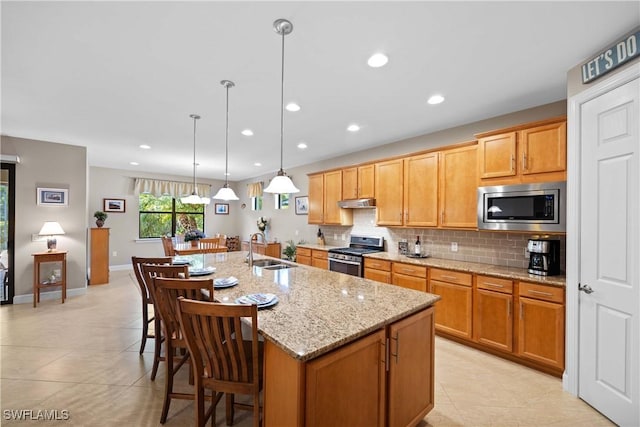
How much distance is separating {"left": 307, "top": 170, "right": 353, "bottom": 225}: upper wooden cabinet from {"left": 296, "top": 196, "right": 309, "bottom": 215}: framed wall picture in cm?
66

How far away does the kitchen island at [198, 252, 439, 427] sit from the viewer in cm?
122

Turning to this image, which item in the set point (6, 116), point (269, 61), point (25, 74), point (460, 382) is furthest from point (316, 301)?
point (6, 116)

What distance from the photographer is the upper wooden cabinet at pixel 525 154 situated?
8.43 ft

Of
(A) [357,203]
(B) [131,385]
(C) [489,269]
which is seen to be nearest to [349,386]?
(B) [131,385]

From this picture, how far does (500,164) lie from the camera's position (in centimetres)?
296

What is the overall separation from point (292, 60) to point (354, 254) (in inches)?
110

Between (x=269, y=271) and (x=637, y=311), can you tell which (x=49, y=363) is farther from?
(x=637, y=311)

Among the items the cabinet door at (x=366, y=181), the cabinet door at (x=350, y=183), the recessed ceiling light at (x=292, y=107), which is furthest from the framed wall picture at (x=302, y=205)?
the recessed ceiling light at (x=292, y=107)

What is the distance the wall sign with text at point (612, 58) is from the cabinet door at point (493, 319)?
193 cm

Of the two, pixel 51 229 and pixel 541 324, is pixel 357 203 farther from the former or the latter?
pixel 51 229

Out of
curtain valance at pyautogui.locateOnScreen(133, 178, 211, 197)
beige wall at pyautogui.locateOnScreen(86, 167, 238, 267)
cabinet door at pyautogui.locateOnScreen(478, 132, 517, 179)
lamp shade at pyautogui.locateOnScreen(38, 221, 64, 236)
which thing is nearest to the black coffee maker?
cabinet door at pyautogui.locateOnScreen(478, 132, 517, 179)

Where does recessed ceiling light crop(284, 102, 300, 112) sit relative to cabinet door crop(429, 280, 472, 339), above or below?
above

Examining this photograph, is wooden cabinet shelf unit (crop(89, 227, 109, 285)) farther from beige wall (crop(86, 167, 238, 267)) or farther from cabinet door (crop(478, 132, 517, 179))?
cabinet door (crop(478, 132, 517, 179))

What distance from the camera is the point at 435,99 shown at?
2850mm
